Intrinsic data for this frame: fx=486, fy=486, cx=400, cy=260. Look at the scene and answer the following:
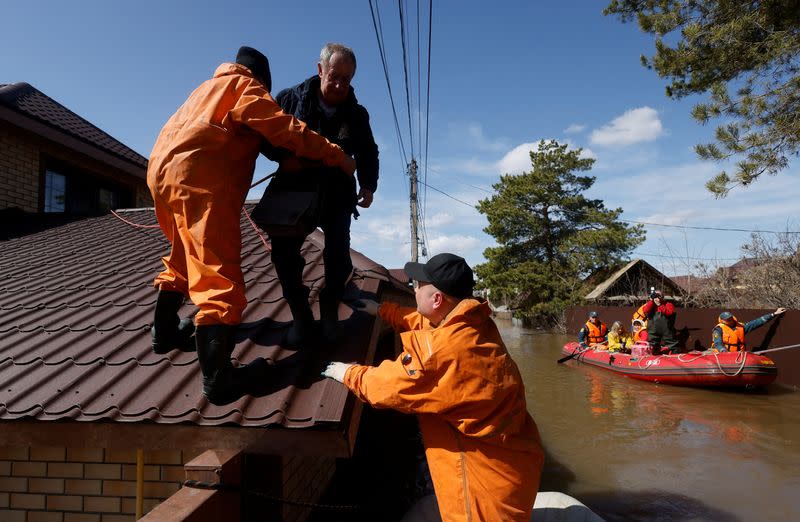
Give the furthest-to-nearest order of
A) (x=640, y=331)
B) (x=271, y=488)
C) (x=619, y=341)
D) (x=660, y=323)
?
(x=619, y=341) < (x=640, y=331) < (x=660, y=323) < (x=271, y=488)

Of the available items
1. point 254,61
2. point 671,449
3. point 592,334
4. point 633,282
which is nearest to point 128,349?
point 254,61

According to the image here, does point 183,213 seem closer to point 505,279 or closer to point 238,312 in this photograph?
point 238,312

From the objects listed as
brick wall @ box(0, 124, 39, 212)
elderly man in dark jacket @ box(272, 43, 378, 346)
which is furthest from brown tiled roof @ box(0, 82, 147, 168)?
elderly man in dark jacket @ box(272, 43, 378, 346)

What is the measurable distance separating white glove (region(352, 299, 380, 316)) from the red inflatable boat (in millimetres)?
12295

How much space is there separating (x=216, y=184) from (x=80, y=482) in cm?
209

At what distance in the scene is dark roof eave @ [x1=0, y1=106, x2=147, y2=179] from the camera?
7921mm

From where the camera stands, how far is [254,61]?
105 inches

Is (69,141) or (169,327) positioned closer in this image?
(169,327)

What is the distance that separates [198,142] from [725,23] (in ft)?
39.5

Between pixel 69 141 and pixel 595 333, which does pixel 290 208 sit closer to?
pixel 69 141

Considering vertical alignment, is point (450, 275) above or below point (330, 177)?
below

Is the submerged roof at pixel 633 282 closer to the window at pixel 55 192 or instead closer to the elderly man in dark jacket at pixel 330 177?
the window at pixel 55 192

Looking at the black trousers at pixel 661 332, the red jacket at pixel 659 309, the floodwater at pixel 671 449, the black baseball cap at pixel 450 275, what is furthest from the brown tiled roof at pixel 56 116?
the black trousers at pixel 661 332

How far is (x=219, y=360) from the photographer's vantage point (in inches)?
93.0
